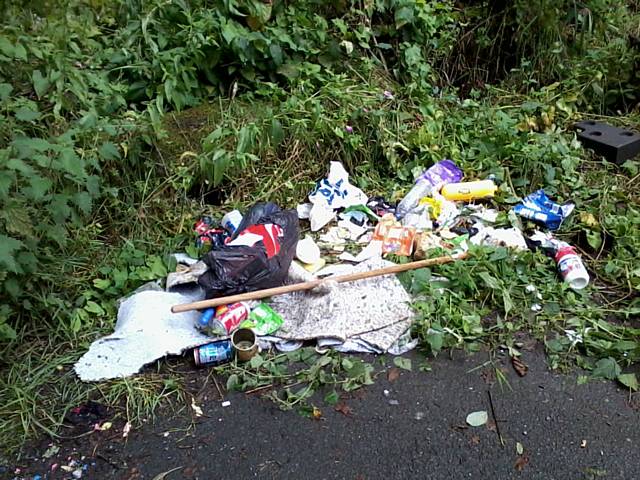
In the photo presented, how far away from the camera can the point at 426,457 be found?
2.43m

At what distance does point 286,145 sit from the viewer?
3969 millimetres

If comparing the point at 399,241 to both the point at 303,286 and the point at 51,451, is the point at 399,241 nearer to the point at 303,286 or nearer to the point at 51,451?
the point at 303,286

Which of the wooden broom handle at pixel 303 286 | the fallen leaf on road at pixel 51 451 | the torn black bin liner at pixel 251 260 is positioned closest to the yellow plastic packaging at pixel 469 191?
the wooden broom handle at pixel 303 286

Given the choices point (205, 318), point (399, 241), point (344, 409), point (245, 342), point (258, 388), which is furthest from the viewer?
point (399, 241)

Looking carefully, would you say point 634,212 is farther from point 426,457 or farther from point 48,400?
point 48,400

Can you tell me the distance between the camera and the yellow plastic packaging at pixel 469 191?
12.5 feet

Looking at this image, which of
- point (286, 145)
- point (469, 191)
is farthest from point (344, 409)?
point (286, 145)

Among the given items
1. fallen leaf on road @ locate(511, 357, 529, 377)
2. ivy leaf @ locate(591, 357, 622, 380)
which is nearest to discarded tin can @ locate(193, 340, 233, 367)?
fallen leaf on road @ locate(511, 357, 529, 377)

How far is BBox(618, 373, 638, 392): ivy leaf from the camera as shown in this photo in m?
2.69

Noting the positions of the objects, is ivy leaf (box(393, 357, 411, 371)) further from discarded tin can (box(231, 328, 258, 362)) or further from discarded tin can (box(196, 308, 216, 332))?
discarded tin can (box(196, 308, 216, 332))

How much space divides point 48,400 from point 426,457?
1.58m

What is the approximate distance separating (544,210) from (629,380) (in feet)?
3.98

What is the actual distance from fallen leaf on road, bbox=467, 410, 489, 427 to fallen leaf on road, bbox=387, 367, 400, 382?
13.9 inches

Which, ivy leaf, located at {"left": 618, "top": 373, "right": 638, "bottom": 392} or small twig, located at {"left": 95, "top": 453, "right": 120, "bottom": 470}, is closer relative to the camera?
small twig, located at {"left": 95, "top": 453, "right": 120, "bottom": 470}
